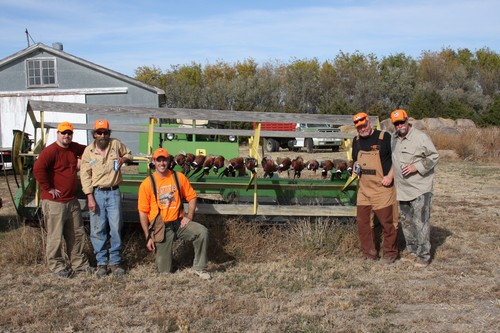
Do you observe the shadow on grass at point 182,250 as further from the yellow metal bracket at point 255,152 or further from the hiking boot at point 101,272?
the yellow metal bracket at point 255,152

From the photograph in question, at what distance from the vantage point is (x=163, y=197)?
19.2 ft

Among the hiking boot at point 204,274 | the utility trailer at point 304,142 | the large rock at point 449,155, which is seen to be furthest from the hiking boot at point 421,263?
the utility trailer at point 304,142

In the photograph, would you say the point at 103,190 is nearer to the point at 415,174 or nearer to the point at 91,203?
the point at 91,203

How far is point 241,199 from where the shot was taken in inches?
316

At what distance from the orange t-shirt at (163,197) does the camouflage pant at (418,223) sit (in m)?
2.54

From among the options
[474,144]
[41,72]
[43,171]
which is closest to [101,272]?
[43,171]

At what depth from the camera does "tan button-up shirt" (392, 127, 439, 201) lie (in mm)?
6180

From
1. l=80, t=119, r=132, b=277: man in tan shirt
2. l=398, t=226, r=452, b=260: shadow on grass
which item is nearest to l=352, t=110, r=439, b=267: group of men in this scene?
l=398, t=226, r=452, b=260: shadow on grass

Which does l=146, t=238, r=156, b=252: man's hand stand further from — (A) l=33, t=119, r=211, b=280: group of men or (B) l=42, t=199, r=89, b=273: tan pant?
(B) l=42, t=199, r=89, b=273: tan pant

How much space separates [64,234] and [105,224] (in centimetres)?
46

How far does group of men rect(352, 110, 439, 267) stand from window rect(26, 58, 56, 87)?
16.9m

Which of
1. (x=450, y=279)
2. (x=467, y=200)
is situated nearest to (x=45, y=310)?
(x=450, y=279)

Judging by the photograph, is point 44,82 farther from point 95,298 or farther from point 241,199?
point 95,298

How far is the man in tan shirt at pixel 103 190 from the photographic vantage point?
588 centimetres
